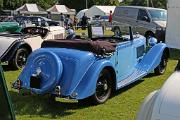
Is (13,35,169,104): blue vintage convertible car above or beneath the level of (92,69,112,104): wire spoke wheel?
above

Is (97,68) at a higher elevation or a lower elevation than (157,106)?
lower

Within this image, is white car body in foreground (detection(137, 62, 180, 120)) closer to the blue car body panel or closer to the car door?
the blue car body panel

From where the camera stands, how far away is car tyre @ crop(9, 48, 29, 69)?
10.1 metres

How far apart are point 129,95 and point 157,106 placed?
446 centimetres

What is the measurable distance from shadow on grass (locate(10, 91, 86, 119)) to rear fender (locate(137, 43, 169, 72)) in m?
2.11

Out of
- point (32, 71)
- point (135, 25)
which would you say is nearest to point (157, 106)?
point (32, 71)

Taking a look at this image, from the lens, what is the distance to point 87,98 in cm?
641

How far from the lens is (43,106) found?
21.3 feet

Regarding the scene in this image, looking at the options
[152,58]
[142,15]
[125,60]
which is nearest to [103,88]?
[125,60]

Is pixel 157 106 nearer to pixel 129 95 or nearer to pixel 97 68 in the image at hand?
pixel 97 68

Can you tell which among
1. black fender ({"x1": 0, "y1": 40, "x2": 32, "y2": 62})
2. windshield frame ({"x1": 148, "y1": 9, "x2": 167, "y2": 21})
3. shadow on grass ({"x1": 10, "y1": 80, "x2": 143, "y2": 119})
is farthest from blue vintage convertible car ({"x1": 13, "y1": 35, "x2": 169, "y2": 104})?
windshield frame ({"x1": 148, "y1": 9, "x2": 167, "y2": 21})

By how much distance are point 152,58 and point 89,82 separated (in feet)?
8.87

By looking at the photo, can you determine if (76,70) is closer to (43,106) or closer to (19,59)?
(43,106)

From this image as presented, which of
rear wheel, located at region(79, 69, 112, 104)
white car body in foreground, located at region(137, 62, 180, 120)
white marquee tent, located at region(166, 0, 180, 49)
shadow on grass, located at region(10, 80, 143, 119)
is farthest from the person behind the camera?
rear wheel, located at region(79, 69, 112, 104)
